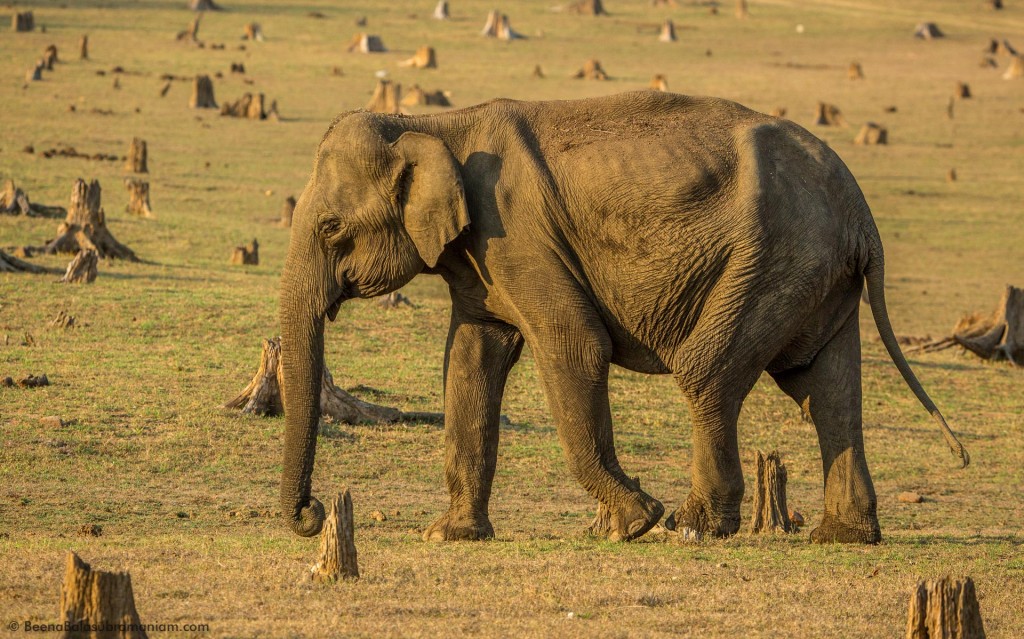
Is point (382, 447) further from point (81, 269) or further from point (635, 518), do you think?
point (81, 269)

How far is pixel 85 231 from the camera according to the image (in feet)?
69.5

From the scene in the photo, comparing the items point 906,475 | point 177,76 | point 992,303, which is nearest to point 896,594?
point 906,475

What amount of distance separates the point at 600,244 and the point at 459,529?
6.74 ft

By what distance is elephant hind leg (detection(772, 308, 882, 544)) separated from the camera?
1072cm

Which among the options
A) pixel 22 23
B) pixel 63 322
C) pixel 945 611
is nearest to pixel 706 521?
pixel 945 611

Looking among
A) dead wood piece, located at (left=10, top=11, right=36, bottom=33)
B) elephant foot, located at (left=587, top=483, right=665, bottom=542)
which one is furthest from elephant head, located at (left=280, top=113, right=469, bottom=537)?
dead wood piece, located at (left=10, top=11, right=36, bottom=33)

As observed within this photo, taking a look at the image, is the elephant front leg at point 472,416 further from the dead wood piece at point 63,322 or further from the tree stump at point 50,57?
the tree stump at point 50,57

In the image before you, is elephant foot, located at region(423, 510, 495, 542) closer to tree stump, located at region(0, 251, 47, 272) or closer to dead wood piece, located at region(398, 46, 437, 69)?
tree stump, located at region(0, 251, 47, 272)

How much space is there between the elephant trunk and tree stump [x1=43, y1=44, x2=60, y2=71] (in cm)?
3451

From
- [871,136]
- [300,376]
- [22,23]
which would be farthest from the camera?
[22,23]

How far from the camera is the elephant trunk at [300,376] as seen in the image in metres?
9.74

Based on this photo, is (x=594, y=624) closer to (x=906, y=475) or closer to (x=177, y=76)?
(x=906, y=475)

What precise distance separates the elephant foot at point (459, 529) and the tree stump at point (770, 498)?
6.12ft

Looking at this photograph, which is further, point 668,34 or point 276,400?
point 668,34
